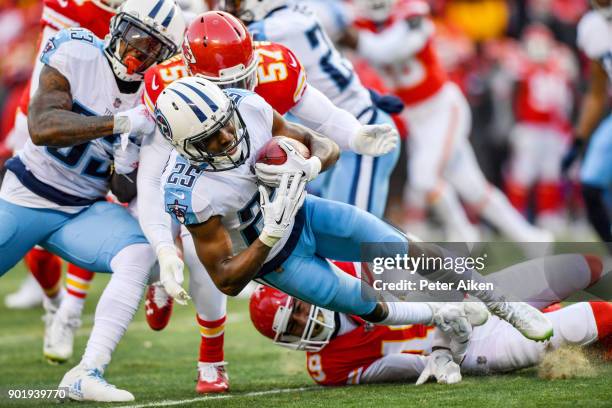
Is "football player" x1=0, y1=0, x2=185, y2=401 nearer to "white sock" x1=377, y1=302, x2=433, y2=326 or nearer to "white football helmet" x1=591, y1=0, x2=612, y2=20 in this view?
"white sock" x1=377, y1=302, x2=433, y2=326

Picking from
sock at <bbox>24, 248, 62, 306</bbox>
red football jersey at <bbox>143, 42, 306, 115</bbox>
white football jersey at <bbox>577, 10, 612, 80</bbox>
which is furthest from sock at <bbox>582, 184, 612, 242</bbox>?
sock at <bbox>24, 248, 62, 306</bbox>

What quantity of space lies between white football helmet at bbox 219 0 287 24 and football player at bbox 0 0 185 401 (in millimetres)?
807

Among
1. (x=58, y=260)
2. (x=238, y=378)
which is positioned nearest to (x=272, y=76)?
(x=238, y=378)

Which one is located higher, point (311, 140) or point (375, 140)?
point (311, 140)

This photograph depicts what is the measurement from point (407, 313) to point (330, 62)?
77.9 inches

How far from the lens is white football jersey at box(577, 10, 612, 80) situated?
705 centimetres

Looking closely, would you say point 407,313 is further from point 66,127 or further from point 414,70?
point 414,70

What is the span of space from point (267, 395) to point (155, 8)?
1.75 m

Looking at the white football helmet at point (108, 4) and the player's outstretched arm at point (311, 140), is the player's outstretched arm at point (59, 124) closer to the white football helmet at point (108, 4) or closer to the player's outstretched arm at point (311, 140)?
the player's outstretched arm at point (311, 140)

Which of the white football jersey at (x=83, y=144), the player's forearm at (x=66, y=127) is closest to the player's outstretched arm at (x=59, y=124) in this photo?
the player's forearm at (x=66, y=127)

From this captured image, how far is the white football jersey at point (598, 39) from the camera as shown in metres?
7.05

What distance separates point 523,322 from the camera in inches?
173

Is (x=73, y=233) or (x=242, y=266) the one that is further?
(x=73, y=233)

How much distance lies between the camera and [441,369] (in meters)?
4.57
